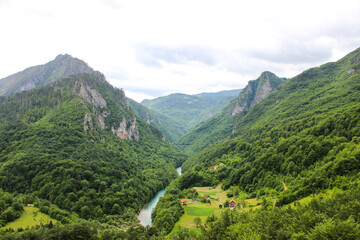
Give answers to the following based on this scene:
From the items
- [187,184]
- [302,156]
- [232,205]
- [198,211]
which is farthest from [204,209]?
[302,156]

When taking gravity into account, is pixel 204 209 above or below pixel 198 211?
above

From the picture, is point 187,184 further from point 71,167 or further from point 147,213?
point 71,167

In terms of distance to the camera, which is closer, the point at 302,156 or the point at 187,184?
the point at 302,156

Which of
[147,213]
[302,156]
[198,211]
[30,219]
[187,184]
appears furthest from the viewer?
[187,184]

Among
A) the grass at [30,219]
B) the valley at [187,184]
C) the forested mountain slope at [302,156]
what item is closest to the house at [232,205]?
the valley at [187,184]

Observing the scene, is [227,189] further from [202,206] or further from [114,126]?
[114,126]

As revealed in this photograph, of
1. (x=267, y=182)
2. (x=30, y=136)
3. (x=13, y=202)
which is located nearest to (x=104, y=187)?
(x=13, y=202)

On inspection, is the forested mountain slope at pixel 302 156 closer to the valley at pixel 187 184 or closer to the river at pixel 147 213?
the valley at pixel 187 184
